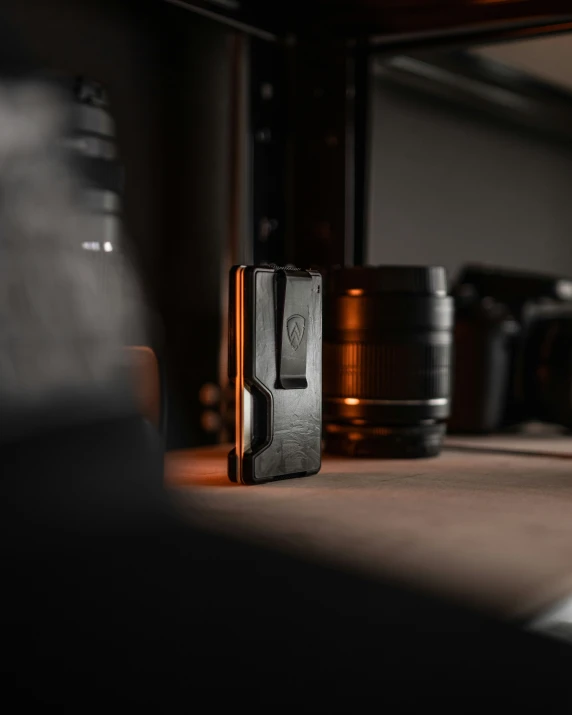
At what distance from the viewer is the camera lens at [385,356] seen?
99 cm

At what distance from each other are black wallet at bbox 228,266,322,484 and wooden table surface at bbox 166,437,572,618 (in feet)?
0.08

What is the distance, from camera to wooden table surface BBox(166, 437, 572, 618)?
0.54 meters

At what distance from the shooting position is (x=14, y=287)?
93cm

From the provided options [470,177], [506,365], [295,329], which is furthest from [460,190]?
[295,329]

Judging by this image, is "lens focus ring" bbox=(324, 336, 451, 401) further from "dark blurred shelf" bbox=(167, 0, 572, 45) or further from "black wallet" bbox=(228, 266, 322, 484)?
"dark blurred shelf" bbox=(167, 0, 572, 45)

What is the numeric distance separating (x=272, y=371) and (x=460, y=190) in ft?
2.74

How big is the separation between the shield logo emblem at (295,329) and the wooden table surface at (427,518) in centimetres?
12

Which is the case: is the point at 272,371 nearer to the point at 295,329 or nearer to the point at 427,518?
the point at 295,329

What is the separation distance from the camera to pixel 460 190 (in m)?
1.58

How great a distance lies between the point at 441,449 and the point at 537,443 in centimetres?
17

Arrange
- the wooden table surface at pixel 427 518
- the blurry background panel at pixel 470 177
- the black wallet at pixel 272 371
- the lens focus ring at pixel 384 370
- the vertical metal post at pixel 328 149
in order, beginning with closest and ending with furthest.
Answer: the wooden table surface at pixel 427 518 < the black wallet at pixel 272 371 < the lens focus ring at pixel 384 370 < the vertical metal post at pixel 328 149 < the blurry background panel at pixel 470 177

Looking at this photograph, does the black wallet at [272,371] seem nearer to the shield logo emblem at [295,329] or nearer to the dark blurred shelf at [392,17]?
the shield logo emblem at [295,329]

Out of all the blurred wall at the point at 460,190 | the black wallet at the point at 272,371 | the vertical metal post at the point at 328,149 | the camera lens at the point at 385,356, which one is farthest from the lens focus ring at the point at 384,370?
the blurred wall at the point at 460,190

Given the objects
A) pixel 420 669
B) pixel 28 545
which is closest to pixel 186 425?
pixel 28 545
